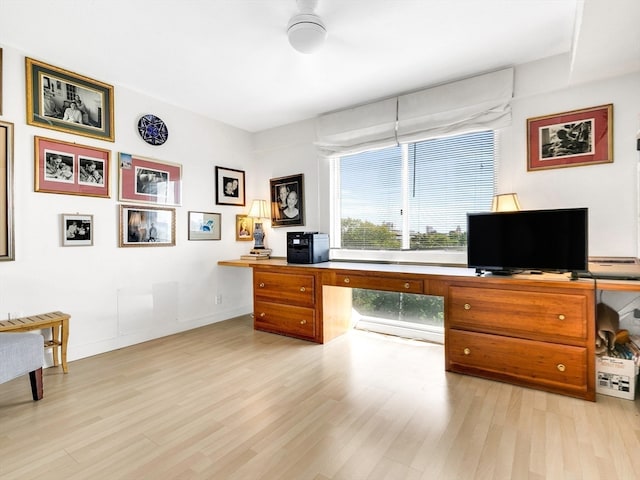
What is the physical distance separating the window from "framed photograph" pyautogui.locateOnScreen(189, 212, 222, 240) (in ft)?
5.07

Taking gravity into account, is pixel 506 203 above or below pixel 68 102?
below

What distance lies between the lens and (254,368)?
2672 mm

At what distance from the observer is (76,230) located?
2.89 m

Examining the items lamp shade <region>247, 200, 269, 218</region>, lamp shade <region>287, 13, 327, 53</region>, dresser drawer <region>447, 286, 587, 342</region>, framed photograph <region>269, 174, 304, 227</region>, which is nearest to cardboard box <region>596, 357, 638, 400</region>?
dresser drawer <region>447, 286, 587, 342</region>

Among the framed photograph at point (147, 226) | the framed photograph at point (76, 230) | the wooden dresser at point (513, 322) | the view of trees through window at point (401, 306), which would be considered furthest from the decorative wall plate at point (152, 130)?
the view of trees through window at point (401, 306)

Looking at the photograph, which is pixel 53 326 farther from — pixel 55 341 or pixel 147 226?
pixel 147 226

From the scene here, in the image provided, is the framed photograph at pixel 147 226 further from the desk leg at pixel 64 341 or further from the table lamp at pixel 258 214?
the table lamp at pixel 258 214

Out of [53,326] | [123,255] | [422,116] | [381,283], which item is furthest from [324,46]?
[53,326]

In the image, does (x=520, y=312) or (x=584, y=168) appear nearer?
(x=520, y=312)

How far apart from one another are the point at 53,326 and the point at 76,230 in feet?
2.84

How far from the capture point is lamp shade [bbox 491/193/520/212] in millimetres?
2598

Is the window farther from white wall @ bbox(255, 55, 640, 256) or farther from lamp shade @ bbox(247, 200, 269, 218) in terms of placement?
lamp shade @ bbox(247, 200, 269, 218)

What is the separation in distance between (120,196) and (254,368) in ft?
7.21

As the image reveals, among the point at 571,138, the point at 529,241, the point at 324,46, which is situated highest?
the point at 324,46
